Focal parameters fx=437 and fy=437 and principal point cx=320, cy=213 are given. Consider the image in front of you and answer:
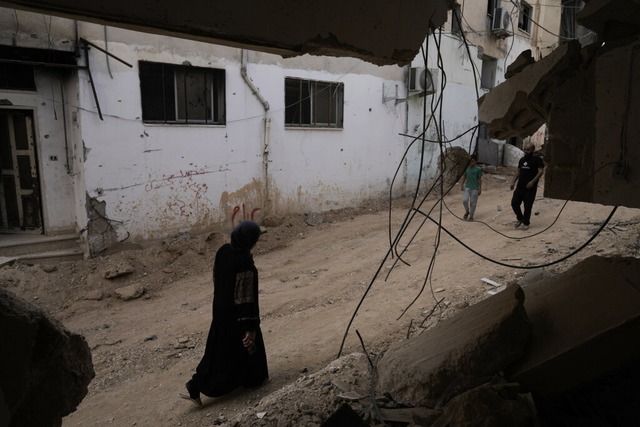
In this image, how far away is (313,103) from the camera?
9.98m

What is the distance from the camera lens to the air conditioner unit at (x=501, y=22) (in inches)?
566

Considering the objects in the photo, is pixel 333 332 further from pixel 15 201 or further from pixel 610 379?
pixel 15 201

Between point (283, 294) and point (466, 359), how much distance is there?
4400 millimetres

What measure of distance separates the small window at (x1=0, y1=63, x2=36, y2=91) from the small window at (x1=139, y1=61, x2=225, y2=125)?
158 centimetres

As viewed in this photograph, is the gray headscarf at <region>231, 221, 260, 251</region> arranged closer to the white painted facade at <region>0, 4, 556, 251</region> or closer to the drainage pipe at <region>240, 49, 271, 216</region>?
the white painted facade at <region>0, 4, 556, 251</region>

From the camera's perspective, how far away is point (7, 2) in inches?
61.1

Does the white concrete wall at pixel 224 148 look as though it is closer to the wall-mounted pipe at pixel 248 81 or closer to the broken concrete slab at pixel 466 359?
the wall-mounted pipe at pixel 248 81

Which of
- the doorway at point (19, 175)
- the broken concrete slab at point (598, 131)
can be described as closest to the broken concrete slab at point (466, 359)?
the broken concrete slab at point (598, 131)

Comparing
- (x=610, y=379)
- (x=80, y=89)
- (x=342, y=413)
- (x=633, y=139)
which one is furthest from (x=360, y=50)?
(x=80, y=89)

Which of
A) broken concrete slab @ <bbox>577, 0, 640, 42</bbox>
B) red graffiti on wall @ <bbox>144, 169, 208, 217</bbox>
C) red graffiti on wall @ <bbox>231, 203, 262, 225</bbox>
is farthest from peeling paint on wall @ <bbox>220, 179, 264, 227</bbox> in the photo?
broken concrete slab @ <bbox>577, 0, 640, 42</bbox>

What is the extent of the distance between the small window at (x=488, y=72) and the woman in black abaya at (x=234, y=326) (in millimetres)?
14675

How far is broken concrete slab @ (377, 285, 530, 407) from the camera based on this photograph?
2.40 meters

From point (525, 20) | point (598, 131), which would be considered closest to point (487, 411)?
point (598, 131)

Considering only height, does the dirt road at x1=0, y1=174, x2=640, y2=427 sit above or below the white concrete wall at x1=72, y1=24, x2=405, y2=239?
below
